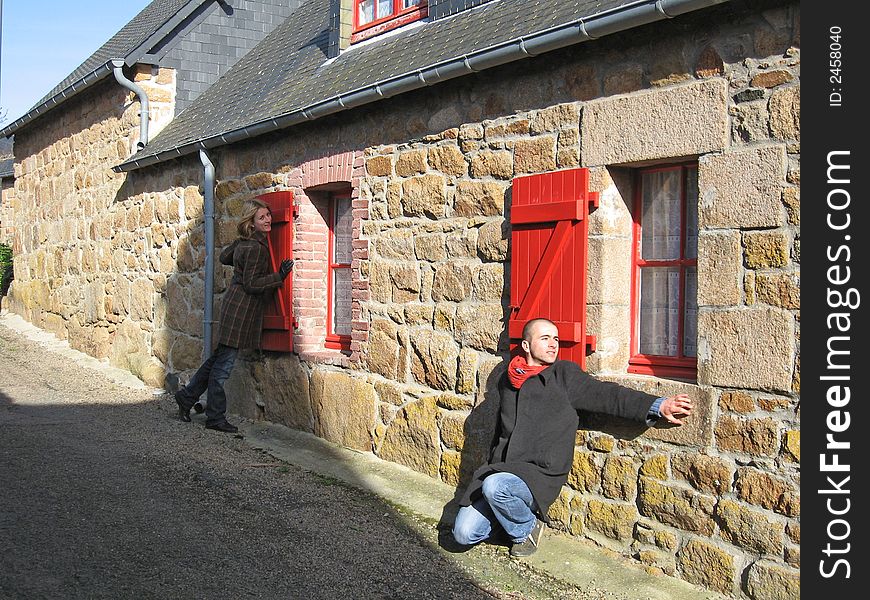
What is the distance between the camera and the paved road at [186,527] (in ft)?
15.4

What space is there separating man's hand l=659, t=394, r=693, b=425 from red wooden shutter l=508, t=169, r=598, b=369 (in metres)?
0.66

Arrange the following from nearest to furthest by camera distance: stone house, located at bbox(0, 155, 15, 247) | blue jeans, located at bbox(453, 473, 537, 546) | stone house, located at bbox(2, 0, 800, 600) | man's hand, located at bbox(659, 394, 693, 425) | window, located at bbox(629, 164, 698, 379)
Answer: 1. stone house, located at bbox(2, 0, 800, 600)
2. man's hand, located at bbox(659, 394, 693, 425)
3. blue jeans, located at bbox(453, 473, 537, 546)
4. window, located at bbox(629, 164, 698, 379)
5. stone house, located at bbox(0, 155, 15, 247)

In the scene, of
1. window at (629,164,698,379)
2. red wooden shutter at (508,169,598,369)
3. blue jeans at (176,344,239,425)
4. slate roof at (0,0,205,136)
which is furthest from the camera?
slate roof at (0,0,205,136)

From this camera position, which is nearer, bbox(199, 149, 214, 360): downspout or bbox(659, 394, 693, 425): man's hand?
bbox(659, 394, 693, 425): man's hand

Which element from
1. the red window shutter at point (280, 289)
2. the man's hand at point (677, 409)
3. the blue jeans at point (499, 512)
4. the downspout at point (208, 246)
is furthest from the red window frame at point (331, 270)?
the man's hand at point (677, 409)

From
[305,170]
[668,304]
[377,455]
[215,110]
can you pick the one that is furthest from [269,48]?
[668,304]

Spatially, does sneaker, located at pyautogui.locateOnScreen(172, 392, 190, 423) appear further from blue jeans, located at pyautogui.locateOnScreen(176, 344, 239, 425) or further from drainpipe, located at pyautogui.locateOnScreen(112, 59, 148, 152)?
drainpipe, located at pyautogui.locateOnScreen(112, 59, 148, 152)

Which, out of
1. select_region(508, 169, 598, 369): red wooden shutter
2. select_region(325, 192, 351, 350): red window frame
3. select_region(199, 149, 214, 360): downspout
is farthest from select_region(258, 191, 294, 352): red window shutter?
select_region(508, 169, 598, 369): red wooden shutter

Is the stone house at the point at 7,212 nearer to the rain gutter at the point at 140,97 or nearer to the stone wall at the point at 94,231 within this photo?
the stone wall at the point at 94,231

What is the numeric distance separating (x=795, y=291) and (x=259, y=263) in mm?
5077

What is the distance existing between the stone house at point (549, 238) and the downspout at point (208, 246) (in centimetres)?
2

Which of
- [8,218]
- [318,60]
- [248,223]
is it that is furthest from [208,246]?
[8,218]

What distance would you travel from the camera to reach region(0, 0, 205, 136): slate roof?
11742 millimetres

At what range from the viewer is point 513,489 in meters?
5.13
